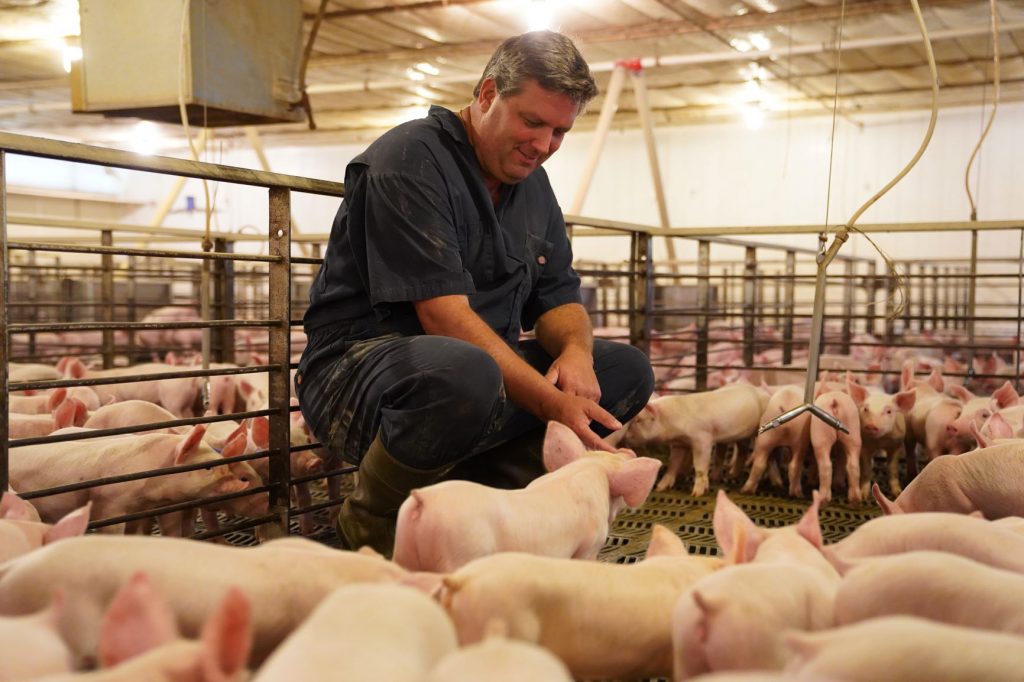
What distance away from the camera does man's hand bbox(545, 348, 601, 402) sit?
204 centimetres

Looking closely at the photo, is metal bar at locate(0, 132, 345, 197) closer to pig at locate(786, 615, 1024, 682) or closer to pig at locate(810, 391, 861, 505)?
pig at locate(786, 615, 1024, 682)

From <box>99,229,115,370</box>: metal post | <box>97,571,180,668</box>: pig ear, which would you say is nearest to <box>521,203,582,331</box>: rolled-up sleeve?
<box>97,571,180,668</box>: pig ear

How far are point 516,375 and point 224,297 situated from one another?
2645 millimetres

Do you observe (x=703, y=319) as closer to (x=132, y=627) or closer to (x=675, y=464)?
(x=675, y=464)

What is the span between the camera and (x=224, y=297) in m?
4.22

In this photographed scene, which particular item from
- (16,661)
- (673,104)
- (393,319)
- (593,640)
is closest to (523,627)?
(593,640)

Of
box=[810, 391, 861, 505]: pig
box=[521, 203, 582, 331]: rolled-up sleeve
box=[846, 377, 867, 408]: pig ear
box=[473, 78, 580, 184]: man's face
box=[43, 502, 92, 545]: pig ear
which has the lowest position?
box=[810, 391, 861, 505]: pig

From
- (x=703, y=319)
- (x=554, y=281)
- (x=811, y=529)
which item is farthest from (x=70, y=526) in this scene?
(x=703, y=319)

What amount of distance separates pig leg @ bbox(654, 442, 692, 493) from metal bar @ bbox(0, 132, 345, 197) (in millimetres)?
1408

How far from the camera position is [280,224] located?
2238 millimetres

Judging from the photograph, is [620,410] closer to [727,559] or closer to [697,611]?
[727,559]

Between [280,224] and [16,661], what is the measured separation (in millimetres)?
1483

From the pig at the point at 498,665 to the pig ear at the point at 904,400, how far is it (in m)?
2.55

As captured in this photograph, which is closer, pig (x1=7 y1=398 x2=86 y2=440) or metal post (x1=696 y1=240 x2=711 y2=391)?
pig (x1=7 y1=398 x2=86 y2=440)
